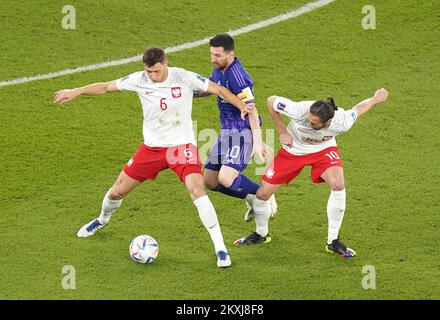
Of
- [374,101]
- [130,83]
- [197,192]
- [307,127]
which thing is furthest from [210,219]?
[374,101]

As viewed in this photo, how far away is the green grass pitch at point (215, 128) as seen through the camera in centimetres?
1031

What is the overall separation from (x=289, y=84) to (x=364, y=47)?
1.85 m

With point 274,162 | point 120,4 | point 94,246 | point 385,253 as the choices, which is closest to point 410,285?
point 385,253

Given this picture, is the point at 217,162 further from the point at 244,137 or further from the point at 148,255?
the point at 148,255

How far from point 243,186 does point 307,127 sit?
1.07m

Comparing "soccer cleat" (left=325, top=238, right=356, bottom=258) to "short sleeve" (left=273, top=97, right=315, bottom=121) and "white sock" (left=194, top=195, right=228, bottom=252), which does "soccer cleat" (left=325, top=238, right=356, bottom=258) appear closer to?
"white sock" (left=194, top=195, right=228, bottom=252)

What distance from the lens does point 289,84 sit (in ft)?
49.4

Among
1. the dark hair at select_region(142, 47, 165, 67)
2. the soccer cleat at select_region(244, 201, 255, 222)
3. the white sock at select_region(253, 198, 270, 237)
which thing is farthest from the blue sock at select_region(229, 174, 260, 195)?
the dark hair at select_region(142, 47, 165, 67)

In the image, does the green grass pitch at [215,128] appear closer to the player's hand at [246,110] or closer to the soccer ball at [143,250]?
the soccer ball at [143,250]

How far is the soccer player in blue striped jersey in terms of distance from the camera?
35.5 feet

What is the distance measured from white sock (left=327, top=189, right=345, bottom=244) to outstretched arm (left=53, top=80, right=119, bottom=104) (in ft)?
8.98

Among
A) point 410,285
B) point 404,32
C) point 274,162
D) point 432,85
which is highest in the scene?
point 404,32

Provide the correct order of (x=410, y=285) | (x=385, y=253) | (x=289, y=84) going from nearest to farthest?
(x=410, y=285) < (x=385, y=253) < (x=289, y=84)

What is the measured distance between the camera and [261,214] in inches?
434
